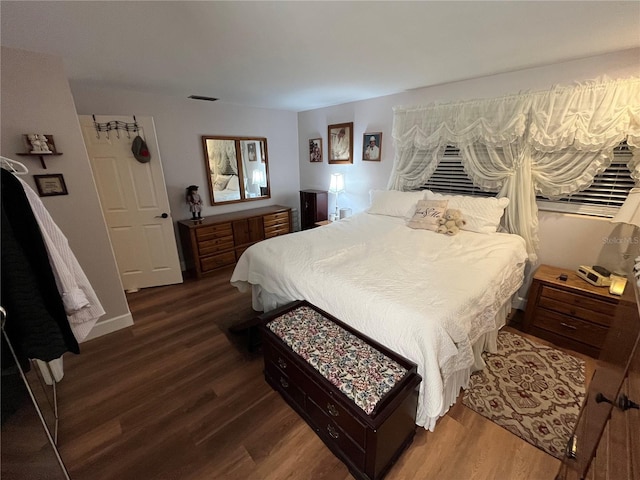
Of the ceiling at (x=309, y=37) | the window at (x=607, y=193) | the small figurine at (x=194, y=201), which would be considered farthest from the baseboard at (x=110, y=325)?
the window at (x=607, y=193)

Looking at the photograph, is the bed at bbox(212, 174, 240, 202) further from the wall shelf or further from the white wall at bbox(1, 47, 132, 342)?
the wall shelf

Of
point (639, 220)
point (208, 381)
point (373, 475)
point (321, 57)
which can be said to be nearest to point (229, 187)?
point (321, 57)

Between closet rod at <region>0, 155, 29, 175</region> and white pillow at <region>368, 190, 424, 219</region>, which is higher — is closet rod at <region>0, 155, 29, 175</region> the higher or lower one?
the higher one

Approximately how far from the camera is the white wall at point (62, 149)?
181 cm

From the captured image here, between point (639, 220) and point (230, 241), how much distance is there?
398cm

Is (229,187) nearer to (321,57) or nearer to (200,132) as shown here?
(200,132)

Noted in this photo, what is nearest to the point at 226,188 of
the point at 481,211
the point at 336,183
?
the point at 336,183

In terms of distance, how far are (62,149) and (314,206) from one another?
3.02 metres

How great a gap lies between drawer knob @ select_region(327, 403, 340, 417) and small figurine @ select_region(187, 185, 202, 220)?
3.11 m

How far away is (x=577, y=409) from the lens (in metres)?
1.69

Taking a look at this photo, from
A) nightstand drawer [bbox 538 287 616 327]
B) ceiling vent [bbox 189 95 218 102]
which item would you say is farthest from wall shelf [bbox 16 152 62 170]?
nightstand drawer [bbox 538 287 616 327]

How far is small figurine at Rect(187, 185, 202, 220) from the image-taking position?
11.7 feet

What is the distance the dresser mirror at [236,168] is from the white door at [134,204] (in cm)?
88

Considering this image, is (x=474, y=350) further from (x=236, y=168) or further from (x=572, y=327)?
(x=236, y=168)
